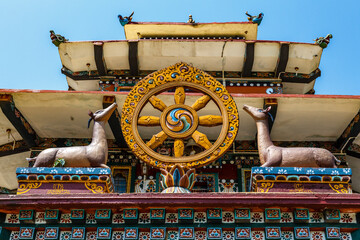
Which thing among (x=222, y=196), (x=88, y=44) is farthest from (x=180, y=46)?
(x=222, y=196)

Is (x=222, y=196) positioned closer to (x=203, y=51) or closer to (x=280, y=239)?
(x=280, y=239)

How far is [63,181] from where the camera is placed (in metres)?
7.26

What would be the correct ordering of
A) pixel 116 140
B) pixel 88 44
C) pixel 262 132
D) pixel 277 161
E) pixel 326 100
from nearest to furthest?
pixel 277 161 < pixel 262 132 < pixel 326 100 < pixel 116 140 < pixel 88 44

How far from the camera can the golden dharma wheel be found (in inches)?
294

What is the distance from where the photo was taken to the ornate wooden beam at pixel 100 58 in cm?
1205

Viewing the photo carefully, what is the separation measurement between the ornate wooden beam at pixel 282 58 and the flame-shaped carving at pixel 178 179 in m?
5.76

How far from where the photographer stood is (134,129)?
7.70 metres

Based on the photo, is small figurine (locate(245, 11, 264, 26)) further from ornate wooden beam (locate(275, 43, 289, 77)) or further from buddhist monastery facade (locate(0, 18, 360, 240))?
ornate wooden beam (locate(275, 43, 289, 77))

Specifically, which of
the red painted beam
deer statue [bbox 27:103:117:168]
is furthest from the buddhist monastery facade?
deer statue [bbox 27:103:117:168]

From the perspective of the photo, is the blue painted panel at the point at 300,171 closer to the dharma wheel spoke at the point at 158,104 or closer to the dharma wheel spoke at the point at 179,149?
the dharma wheel spoke at the point at 179,149

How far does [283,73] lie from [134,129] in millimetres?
5878

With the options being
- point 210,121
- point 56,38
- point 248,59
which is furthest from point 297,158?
point 56,38

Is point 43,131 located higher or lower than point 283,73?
lower

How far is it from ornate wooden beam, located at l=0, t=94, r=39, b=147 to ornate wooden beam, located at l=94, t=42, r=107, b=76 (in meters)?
2.89
